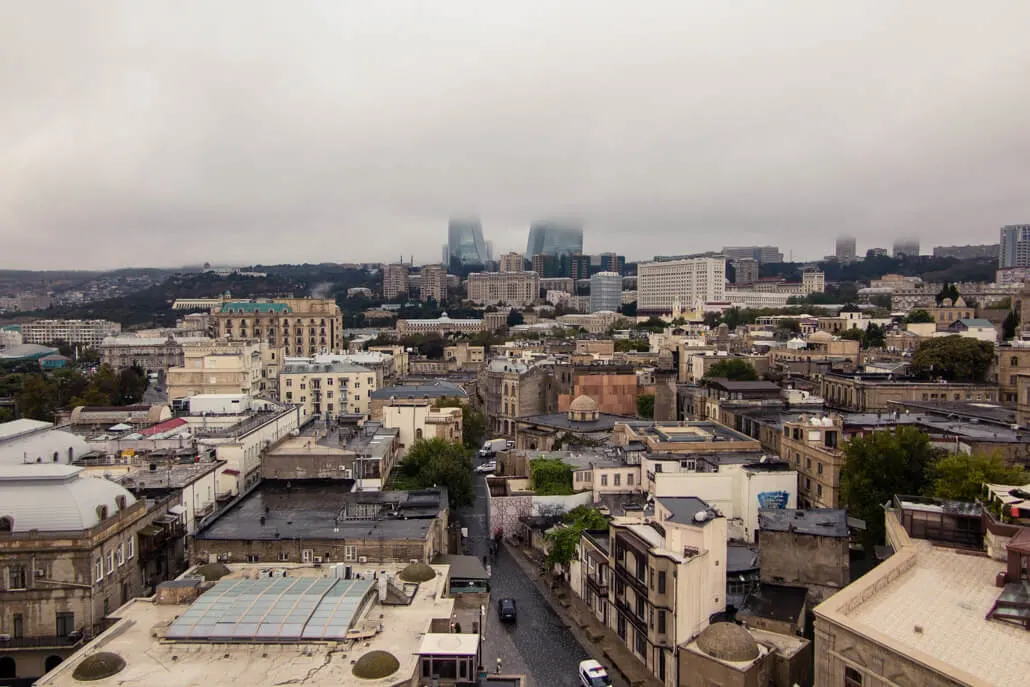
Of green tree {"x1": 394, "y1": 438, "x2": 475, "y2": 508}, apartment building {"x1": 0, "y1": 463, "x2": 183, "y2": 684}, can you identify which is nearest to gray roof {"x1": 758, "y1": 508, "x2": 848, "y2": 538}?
green tree {"x1": 394, "y1": 438, "x2": 475, "y2": 508}

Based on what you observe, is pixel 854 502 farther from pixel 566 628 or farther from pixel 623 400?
pixel 623 400

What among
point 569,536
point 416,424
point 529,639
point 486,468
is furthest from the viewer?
point 486,468

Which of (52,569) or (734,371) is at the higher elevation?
(734,371)

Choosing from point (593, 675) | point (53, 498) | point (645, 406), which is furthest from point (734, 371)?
point (53, 498)

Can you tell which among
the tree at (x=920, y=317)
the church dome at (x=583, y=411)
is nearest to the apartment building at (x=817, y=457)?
the church dome at (x=583, y=411)

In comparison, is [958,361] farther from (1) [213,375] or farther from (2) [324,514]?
(1) [213,375]

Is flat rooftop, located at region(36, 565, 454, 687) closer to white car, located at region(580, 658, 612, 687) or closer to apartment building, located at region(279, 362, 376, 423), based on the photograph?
white car, located at region(580, 658, 612, 687)

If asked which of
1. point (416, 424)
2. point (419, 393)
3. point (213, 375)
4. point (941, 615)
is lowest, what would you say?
point (416, 424)
